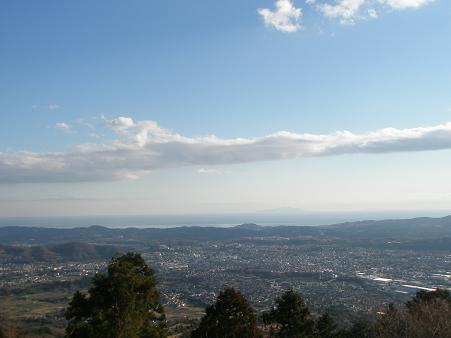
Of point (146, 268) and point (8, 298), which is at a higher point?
point (146, 268)

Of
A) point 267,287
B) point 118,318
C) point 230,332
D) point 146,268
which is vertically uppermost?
point 146,268

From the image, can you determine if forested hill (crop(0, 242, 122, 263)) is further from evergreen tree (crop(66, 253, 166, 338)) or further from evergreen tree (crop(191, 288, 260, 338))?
evergreen tree (crop(66, 253, 166, 338))

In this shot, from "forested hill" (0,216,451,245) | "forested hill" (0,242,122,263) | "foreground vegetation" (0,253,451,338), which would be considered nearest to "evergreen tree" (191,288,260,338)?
"foreground vegetation" (0,253,451,338)

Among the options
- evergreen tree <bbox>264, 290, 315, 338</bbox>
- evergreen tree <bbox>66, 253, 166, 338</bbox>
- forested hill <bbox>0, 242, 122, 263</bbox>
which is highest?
evergreen tree <bbox>66, 253, 166, 338</bbox>

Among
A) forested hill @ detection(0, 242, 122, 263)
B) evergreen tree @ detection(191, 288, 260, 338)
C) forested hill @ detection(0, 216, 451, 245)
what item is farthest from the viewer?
forested hill @ detection(0, 216, 451, 245)

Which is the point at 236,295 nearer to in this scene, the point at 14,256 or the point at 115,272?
the point at 115,272

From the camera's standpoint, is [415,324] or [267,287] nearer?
[415,324]

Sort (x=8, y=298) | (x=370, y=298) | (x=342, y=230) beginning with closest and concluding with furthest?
(x=370, y=298)
(x=8, y=298)
(x=342, y=230)

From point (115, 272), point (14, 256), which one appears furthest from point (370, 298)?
point (14, 256)
